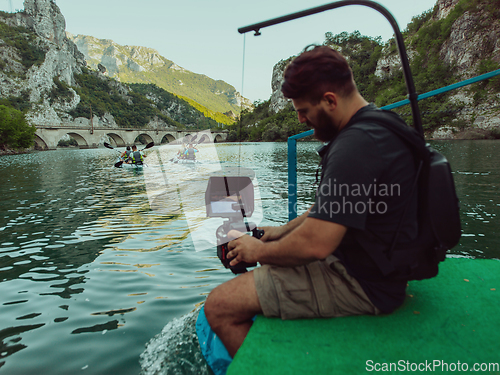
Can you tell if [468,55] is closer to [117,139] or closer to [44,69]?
[117,139]

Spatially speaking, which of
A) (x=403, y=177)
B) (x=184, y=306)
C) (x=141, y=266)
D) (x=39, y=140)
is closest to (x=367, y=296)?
(x=403, y=177)

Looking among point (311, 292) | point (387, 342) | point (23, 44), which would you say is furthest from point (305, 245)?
point (23, 44)

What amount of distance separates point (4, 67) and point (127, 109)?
2378 inches

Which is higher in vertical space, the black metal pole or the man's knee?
the black metal pole

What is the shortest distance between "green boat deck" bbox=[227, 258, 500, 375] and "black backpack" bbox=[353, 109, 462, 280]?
1.08ft

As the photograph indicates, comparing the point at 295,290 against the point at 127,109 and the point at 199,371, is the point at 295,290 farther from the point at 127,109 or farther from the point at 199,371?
the point at 127,109

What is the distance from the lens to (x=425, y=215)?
1528 mm

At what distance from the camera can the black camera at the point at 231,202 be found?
256 centimetres

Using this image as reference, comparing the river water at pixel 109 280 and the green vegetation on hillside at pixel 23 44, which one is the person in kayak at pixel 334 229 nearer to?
the river water at pixel 109 280

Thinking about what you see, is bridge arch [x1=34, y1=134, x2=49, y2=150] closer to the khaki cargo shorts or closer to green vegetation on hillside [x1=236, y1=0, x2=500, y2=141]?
green vegetation on hillside [x1=236, y1=0, x2=500, y2=141]

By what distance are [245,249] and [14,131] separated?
2414 inches

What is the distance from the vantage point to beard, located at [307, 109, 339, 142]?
66.4 inches

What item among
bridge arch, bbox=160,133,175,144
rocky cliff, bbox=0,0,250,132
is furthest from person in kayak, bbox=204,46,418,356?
bridge arch, bbox=160,133,175,144

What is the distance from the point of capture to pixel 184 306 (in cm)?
381
